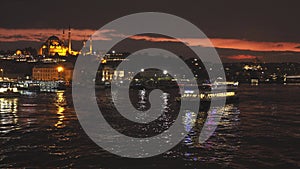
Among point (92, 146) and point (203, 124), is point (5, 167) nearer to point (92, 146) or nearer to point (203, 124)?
point (92, 146)

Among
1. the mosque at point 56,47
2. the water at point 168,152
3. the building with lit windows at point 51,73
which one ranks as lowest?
the water at point 168,152

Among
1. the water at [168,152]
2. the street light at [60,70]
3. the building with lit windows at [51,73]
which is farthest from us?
the building with lit windows at [51,73]

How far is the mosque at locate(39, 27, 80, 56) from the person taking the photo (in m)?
146

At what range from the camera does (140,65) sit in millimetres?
143875

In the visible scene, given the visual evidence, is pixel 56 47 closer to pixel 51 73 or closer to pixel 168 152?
pixel 51 73

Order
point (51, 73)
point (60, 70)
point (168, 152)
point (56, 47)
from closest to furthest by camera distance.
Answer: point (168, 152)
point (60, 70)
point (51, 73)
point (56, 47)

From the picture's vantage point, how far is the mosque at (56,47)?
479ft


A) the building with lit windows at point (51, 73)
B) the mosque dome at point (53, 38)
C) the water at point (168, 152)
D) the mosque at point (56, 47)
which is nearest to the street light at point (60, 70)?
the building with lit windows at point (51, 73)

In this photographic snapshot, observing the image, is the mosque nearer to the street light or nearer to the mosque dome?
the mosque dome

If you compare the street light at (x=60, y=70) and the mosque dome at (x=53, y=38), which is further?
the mosque dome at (x=53, y=38)

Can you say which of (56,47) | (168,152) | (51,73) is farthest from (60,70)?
(168,152)

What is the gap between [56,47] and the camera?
481ft

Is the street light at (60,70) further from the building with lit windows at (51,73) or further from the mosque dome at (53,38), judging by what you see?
the mosque dome at (53,38)

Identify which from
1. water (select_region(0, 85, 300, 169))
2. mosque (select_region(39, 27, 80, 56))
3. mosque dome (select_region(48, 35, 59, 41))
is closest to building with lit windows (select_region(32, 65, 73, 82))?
mosque (select_region(39, 27, 80, 56))
